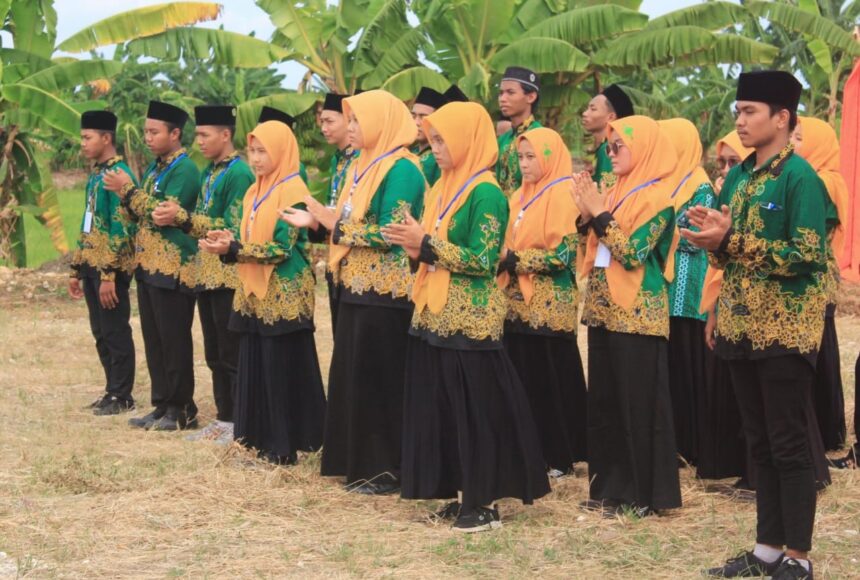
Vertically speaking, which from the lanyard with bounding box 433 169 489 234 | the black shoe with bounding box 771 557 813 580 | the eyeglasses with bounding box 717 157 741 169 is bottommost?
the black shoe with bounding box 771 557 813 580

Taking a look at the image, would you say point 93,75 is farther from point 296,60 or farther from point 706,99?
point 706,99

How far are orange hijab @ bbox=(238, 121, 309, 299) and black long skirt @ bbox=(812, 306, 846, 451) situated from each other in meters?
2.90

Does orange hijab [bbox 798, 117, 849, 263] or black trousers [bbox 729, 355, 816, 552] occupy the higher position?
orange hijab [bbox 798, 117, 849, 263]

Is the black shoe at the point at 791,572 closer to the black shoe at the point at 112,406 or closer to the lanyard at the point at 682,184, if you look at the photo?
the lanyard at the point at 682,184

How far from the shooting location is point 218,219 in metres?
6.73

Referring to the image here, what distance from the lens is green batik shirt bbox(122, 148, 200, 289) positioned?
7.23m

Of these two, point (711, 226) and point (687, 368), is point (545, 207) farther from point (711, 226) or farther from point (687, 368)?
point (711, 226)

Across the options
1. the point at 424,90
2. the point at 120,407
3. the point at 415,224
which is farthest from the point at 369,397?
the point at 120,407

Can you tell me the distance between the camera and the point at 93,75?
12.9 metres

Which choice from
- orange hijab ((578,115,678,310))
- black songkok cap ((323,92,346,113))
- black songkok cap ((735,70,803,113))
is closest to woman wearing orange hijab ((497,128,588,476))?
orange hijab ((578,115,678,310))

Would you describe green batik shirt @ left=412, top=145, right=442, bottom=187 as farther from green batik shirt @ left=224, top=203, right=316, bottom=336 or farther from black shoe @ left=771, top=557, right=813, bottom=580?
black shoe @ left=771, top=557, right=813, bottom=580

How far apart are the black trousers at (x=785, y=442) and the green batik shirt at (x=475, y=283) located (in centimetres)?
117

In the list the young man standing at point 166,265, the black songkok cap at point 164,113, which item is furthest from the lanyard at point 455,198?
the black songkok cap at point 164,113

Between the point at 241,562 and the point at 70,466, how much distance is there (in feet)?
6.44
